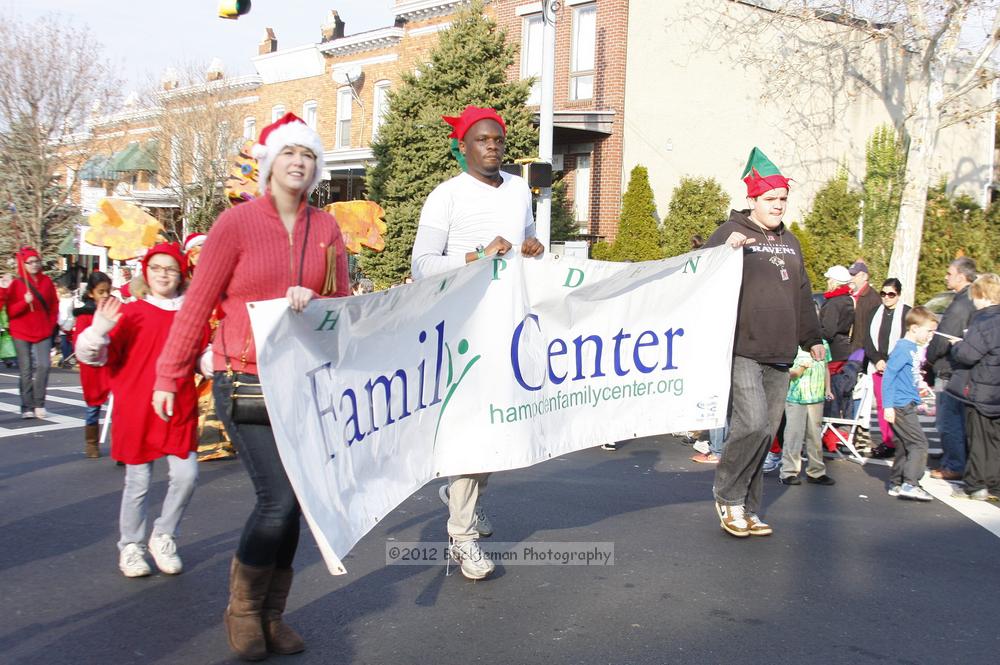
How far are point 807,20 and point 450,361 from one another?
19.0 metres

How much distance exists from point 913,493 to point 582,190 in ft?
58.6

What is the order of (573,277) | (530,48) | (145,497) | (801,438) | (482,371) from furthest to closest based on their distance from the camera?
(530,48)
(801,438)
(145,497)
(573,277)
(482,371)

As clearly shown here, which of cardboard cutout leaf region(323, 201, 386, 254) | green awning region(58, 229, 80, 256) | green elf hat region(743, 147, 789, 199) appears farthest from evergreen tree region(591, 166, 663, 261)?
green elf hat region(743, 147, 789, 199)

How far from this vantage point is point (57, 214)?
28078mm

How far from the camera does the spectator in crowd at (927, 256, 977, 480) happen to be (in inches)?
361

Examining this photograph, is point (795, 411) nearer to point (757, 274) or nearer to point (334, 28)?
point (757, 274)

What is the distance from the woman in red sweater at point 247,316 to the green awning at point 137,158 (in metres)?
29.9

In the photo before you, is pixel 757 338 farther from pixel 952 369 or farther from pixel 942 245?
pixel 942 245

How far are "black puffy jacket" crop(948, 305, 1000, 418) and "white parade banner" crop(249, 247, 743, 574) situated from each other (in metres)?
3.43

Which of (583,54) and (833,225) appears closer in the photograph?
(583,54)

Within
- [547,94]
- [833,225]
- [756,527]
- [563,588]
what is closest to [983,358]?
[756,527]

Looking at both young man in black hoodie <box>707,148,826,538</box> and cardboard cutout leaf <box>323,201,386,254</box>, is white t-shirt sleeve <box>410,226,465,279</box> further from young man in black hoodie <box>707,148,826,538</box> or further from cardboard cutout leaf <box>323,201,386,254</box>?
cardboard cutout leaf <box>323,201,386,254</box>

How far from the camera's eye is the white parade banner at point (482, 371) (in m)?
3.73

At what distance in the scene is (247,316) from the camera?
3852 millimetres
